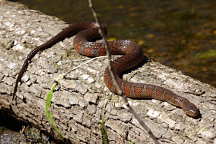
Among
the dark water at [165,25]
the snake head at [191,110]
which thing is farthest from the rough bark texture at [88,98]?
the dark water at [165,25]

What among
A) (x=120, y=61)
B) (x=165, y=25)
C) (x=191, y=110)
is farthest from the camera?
(x=165, y=25)

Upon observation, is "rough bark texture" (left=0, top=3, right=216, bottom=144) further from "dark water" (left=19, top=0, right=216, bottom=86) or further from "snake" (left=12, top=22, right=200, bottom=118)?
"dark water" (left=19, top=0, right=216, bottom=86)

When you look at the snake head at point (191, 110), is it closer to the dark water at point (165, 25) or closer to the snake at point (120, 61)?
the snake at point (120, 61)

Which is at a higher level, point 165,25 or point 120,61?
point 120,61

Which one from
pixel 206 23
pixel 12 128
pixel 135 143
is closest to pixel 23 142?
pixel 12 128

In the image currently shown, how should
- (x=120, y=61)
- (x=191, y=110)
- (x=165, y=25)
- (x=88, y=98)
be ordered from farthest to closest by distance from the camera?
(x=165, y=25)
(x=120, y=61)
(x=88, y=98)
(x=191, y=110)

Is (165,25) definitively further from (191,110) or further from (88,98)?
(191,110)

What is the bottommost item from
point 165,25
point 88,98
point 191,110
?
point 165,25

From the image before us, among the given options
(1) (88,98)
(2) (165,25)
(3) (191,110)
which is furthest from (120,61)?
(2) (165,25)
